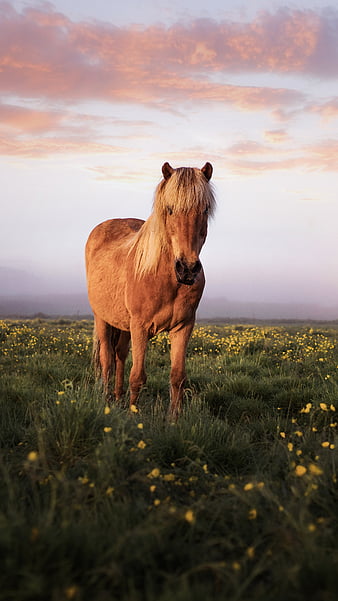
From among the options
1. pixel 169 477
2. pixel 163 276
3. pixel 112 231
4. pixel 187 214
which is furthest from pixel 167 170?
pixel 169 477

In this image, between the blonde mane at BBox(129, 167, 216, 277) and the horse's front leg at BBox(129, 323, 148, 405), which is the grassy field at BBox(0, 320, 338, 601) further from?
the blonde mane at BBox(129, 167, 216, 277)

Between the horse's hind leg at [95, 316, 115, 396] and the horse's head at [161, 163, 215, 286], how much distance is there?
3.18 m

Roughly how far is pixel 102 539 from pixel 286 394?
463 cm

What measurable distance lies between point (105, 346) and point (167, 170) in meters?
3.61

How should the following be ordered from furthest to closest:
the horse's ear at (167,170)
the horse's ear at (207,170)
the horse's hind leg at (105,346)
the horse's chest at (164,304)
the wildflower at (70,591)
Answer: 1. the horse's hind leg at (105,346)
2. the horse's chest at (164,304)
3. the horse's ear at (207,170)
4. the horse's ear at (167,170)
5. the wildflower at (70,591)

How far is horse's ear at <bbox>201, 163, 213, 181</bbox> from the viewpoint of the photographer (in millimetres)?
5034

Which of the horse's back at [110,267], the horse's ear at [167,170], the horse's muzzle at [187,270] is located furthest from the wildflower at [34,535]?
the horse's back at [110,267]

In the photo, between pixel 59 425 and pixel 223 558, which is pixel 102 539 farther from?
pixel 59 425

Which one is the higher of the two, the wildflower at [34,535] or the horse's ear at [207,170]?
the horse's ear at [207,170]

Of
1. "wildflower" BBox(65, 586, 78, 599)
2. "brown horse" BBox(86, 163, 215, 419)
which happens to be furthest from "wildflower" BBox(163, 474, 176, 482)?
"brown horse" BBox(86, 163, 215, 419)

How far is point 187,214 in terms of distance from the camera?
181 inches

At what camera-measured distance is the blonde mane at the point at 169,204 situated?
181 inches

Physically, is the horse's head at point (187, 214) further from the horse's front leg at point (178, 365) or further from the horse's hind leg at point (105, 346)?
the horse's hind leg at point (105, 346)

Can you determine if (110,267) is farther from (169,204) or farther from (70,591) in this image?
(70,591)
